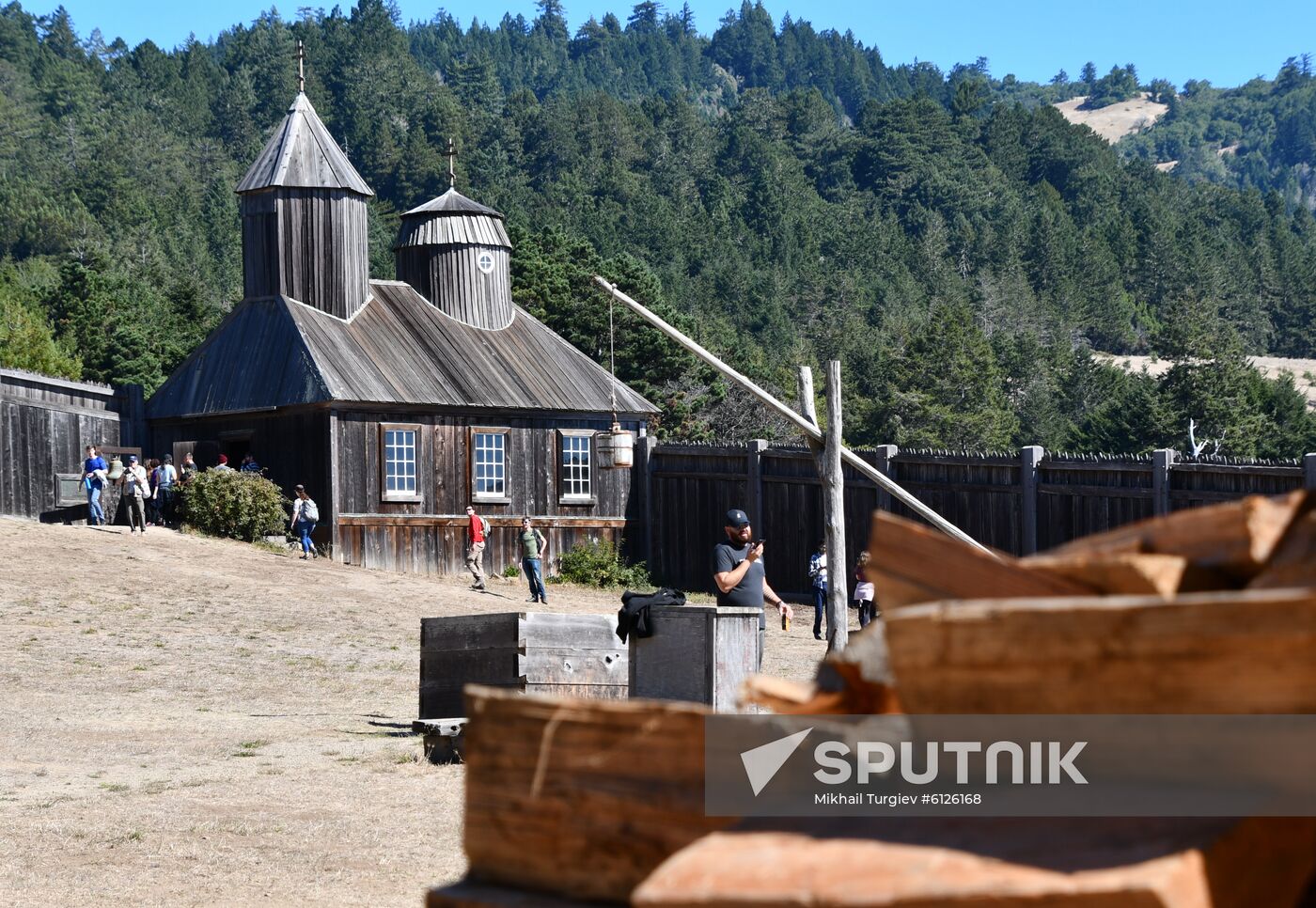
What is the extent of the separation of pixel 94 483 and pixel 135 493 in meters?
1.21

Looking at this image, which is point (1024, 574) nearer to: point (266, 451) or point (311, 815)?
point (311, 815)

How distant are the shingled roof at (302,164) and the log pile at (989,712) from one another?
3201 cm

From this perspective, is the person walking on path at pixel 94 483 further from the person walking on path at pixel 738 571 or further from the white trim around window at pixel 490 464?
the person walking on path at pixel 738 571

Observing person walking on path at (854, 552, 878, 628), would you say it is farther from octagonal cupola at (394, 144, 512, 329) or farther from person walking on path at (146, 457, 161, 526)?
octagonal cupola at (394, 144, 512, 329)

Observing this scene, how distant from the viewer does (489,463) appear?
33719 millimetres

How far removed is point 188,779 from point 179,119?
151007 mm

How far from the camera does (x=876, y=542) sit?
222 centimetres

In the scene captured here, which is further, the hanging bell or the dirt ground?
the hanging bell

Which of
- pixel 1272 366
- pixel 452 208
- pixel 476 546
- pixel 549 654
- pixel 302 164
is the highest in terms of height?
pixel 302 164

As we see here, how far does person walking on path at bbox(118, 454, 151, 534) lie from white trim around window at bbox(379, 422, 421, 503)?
4287mm

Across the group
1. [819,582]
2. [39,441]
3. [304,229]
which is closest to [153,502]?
[39,441]

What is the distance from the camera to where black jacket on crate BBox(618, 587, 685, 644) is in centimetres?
1134

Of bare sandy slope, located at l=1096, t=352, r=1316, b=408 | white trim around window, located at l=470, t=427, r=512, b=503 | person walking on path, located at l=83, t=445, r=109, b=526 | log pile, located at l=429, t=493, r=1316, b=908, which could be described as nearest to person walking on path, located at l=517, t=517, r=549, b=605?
white trim around window, located at l=470, t=427, r=512, b=503

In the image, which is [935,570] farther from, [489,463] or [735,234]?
[735,234]
